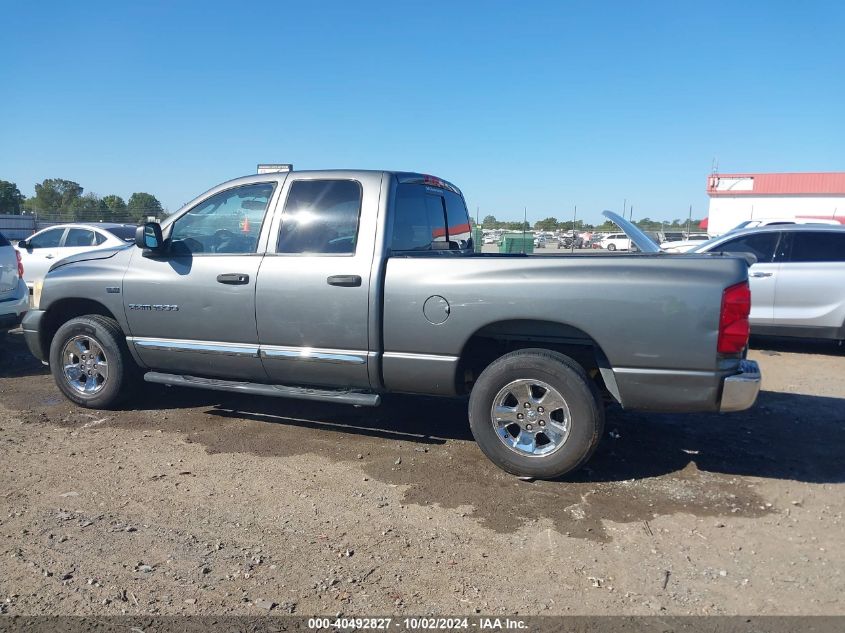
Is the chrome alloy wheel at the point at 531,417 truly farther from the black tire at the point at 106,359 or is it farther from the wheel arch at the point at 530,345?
the black tire at the point at 106,359

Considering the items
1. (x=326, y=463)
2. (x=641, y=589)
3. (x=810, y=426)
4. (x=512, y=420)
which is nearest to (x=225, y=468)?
(x=326, y=463)

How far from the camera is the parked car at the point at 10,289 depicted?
7.25m

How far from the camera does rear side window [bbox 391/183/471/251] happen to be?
4.80 metres

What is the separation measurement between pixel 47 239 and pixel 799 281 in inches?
511

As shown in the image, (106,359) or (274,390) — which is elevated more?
(106,359)

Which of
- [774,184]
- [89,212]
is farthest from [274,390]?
[774,184]

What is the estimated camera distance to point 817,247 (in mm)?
8273

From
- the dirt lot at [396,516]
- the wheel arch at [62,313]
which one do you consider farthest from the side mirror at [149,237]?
the dirt lot at [396,516]

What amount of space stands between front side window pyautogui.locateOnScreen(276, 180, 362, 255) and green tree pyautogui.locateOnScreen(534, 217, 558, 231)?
28.6 metres

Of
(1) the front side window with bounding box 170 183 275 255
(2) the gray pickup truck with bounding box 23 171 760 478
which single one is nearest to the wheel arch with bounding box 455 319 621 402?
(2) the gray pickup truck with bounding box 23 171 760 478

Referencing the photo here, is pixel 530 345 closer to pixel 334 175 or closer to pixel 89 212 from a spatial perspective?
pixel 334 175

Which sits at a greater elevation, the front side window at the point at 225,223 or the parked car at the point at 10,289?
the front side window at the point at 225,223

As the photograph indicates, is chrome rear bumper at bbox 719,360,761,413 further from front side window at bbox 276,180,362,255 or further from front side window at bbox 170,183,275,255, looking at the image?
front side window at bbox 170,183,275,255

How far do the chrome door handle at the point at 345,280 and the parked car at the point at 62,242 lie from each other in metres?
8.39
